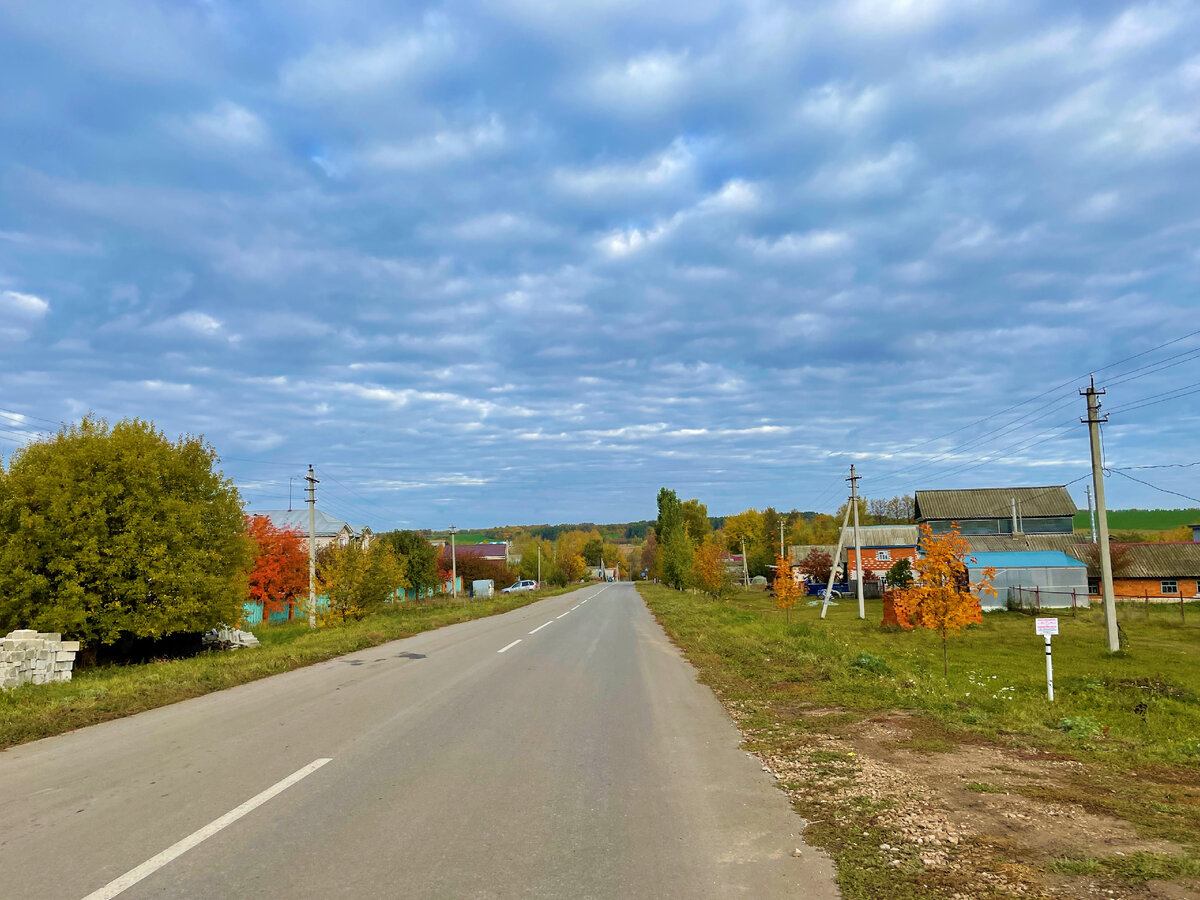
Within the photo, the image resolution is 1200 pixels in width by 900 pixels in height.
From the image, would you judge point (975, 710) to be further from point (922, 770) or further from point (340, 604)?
point (340, 604)

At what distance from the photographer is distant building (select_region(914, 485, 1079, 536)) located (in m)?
75.0

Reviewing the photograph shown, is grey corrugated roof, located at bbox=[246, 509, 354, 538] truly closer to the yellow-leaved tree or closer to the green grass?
the yellow-leaved tree

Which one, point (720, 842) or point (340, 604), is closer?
point (720, 842)

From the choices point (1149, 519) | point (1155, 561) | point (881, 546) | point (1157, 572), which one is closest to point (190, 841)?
point (1157, 572)

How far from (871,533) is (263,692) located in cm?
7375

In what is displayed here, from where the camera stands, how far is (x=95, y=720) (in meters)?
10.1

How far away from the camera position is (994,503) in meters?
77.5

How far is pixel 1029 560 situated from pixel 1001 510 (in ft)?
89.2

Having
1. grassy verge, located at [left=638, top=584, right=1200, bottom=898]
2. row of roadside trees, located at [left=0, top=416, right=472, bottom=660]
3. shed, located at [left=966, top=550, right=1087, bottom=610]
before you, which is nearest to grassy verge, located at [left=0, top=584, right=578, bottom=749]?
row of roadside trees, located at [left=0, top=416, right=472, bottom=660]

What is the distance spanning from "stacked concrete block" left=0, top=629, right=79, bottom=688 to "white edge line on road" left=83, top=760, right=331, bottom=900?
10.9 m

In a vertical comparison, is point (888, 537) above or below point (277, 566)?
below

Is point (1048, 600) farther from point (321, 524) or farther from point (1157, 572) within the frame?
point (321, 524)

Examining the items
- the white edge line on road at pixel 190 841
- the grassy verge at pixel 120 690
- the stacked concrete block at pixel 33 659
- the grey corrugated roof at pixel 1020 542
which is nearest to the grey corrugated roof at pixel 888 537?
the grey corrugated roof at pixel 1020 542

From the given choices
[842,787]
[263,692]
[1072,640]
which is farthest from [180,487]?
[1072,640]
